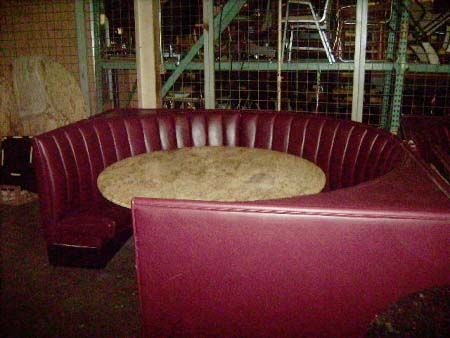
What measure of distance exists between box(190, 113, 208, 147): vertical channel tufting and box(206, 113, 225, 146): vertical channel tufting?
0.04 metres

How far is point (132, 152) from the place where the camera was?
329 centimetres

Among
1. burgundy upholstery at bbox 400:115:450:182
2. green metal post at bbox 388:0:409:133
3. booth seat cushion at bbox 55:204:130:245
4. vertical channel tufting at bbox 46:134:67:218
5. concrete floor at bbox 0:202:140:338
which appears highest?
green metal post at bbox 388:0:409:133

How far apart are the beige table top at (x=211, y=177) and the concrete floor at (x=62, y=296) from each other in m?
0.76

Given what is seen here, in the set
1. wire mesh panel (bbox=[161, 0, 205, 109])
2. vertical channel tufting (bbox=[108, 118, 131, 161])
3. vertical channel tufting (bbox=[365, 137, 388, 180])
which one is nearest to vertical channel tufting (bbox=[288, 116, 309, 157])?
vertical channel tufting (bbox=[365, 137, 388, 180])

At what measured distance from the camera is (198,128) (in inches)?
139

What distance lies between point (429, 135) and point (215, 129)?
1.66 metres

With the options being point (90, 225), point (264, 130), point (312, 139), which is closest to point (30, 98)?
point (90, 225)

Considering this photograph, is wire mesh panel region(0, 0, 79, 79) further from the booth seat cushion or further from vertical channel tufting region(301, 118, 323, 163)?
vertical channel tufting region(301, 118, 323, 163)

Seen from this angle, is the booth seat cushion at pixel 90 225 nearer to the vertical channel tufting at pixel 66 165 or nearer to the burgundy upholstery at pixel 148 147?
the burgundy upholstery at pixel 148 147

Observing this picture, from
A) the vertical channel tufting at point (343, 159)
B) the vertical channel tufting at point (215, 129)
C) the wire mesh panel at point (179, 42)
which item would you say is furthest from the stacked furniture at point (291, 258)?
the wire mesh panel at point (179, 42)

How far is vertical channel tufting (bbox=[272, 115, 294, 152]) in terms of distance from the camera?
3.39 m

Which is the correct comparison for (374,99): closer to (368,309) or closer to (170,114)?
(170,114)

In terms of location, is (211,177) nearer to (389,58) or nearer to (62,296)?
(62,296)

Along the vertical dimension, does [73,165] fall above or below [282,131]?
below
